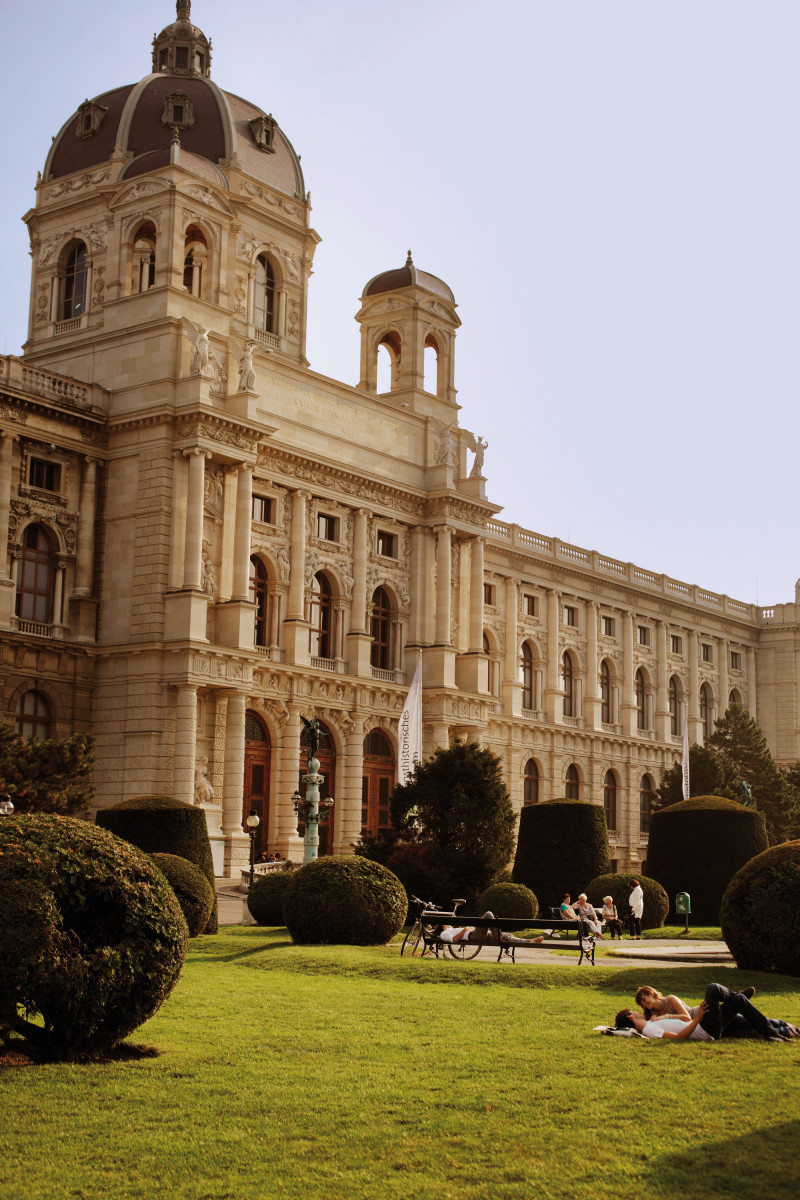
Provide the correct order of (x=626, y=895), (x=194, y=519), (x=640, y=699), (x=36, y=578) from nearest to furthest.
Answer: (x=626, y=895), (x=36, y=578), (x=194, y=519), (x=640, y=699)

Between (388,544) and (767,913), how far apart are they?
35.1 metres

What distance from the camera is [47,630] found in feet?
137

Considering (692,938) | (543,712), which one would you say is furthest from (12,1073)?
(543,712)

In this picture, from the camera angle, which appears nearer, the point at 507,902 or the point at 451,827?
the point at 507,902

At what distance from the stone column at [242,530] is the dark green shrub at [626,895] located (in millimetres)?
15682

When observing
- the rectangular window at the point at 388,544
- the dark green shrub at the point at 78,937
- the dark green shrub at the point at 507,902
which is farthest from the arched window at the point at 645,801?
the dark green shrub at the point at 78,937

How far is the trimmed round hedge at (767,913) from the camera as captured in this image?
19.2 metres

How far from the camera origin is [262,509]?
47.5 metres

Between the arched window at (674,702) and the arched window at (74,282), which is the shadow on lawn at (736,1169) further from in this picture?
the arched window at (674,702)

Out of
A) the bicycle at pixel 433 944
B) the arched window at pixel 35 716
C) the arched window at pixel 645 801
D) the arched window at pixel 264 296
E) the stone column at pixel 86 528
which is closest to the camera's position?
the bicycle at pixel 433 944

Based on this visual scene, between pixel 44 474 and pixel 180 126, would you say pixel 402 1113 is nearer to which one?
pixel 44 474

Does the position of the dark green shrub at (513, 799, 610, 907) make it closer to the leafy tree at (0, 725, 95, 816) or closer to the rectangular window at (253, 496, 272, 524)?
the leafy tree at (0, 725, 95, 816)

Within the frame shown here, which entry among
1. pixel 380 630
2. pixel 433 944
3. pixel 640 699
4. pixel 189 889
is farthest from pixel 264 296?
pixel 433 944

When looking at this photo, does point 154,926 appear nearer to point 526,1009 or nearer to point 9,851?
point 9,851
